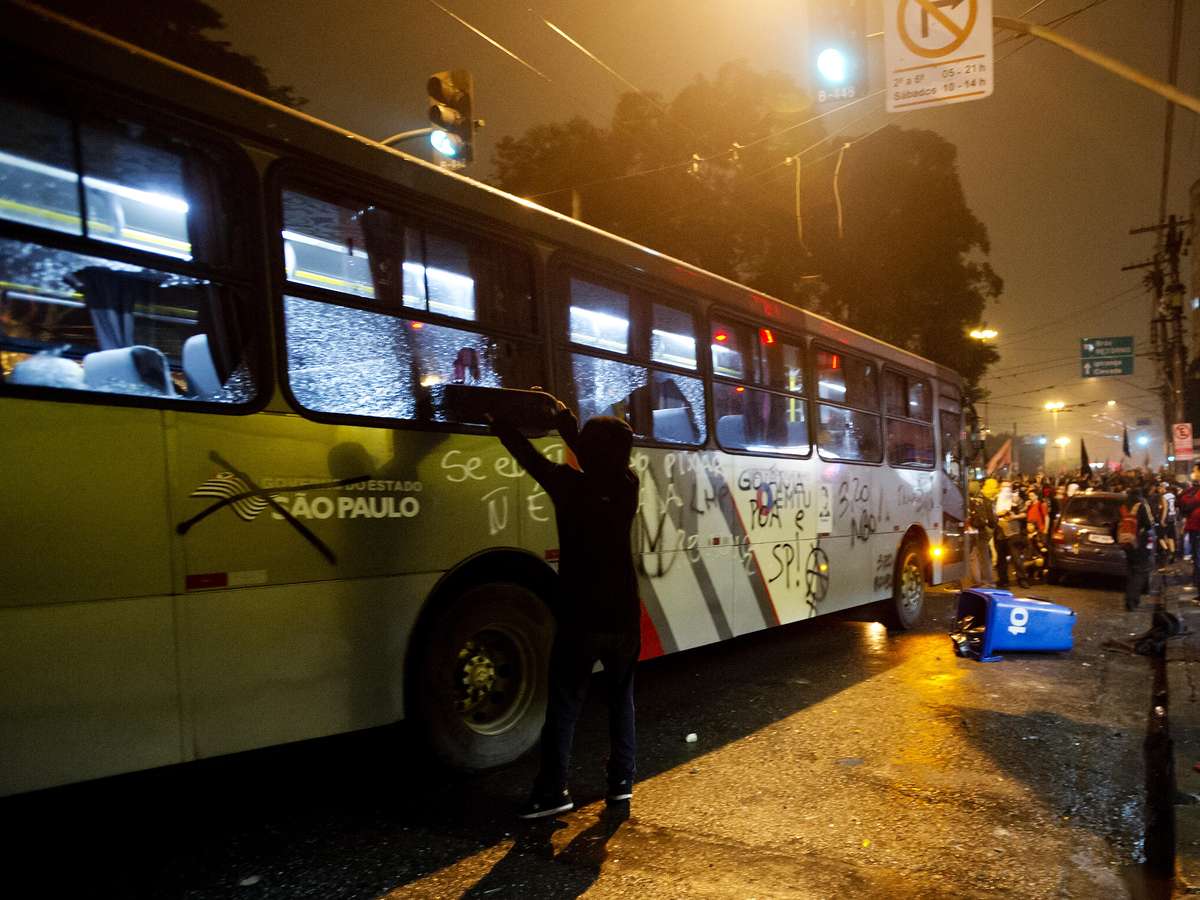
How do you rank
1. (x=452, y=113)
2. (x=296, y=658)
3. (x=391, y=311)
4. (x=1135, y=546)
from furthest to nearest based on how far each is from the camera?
(x=1135, y=546)
(x=452, y=113)
(x=391, y=311)
(x=296, y=658)

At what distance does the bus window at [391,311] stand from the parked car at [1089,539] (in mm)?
13377

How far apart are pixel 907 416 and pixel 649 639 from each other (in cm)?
603

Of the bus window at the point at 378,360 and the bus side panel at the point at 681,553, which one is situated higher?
the bus window at the point at 378,360

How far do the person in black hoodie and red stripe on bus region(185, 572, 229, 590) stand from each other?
4.48 ft

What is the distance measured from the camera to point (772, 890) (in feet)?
11.2

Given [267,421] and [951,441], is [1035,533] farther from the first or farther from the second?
[267,421]

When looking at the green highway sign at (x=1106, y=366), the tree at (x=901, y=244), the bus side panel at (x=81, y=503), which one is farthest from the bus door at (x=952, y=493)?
the green highway sign at (x=1106, y=366)

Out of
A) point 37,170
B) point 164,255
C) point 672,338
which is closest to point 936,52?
point 672,338

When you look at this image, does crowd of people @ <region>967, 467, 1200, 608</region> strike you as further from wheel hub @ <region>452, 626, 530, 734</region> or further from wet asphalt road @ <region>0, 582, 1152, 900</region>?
wheel hub @ <region>452, 626, 530, 734</region>

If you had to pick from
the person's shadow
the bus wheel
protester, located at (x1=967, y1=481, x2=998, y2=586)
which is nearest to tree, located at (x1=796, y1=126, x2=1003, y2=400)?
protester, located at (x1=967, y1=481, x2=998, y2=586)

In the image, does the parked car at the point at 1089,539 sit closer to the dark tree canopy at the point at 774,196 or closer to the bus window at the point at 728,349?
the bus window at the point at 728,349

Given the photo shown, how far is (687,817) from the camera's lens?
165 inches

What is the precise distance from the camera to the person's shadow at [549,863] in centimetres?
340

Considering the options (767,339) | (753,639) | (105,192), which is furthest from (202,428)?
(753,639)
